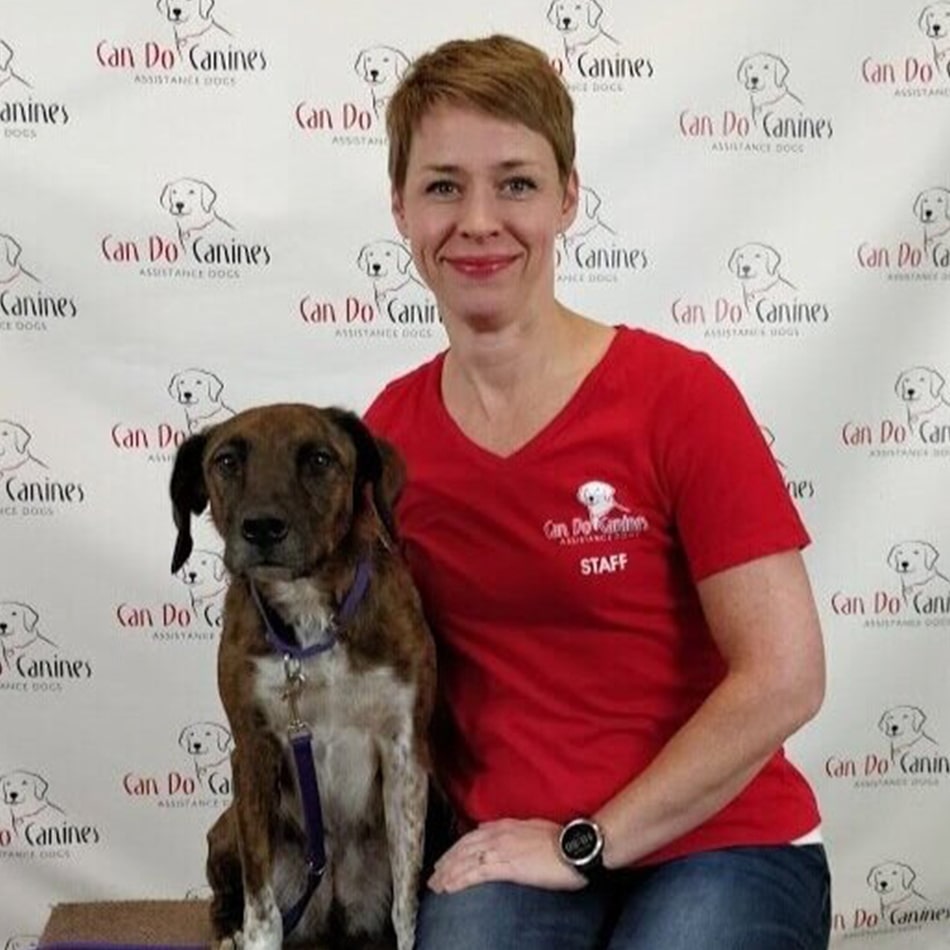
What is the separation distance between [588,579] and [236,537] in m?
0.40

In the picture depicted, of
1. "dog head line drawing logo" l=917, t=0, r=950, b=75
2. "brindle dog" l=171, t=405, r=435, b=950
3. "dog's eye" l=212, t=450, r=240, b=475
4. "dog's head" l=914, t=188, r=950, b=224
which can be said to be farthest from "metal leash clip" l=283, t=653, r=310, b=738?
"dog head line drawing logo" l=917, t=0, r=950, b=75

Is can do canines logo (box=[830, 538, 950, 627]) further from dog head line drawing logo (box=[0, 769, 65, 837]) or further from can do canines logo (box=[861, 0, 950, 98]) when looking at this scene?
dog head line drawing logo (box=[0, 769, 65, 837])

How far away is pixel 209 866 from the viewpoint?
189cm

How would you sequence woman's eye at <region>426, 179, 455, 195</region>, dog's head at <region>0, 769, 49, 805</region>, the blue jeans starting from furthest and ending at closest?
dog's head at <region>0, 769, 49, 805</region> < woman's eye at <region>426, 179, 455, 195</region> < the blue jeans

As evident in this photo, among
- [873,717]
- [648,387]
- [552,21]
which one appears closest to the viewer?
[648,387]

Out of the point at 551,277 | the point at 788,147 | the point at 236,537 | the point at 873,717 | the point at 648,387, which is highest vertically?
the point at 788,147

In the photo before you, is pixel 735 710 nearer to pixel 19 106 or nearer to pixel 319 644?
pixel 319 644

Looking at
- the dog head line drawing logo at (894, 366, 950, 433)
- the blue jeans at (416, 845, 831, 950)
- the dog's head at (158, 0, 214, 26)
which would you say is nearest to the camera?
the blue jeans at (416, 845, 831, 950)

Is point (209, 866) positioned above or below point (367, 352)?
below

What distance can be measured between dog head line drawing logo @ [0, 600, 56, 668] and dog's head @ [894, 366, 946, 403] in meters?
1.68

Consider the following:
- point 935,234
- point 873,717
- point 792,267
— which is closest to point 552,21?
point 792,267

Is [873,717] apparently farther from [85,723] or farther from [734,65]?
[85,723]

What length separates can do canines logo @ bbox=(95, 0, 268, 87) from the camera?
2.63 m

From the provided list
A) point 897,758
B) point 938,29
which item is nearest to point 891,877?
point 897,758
